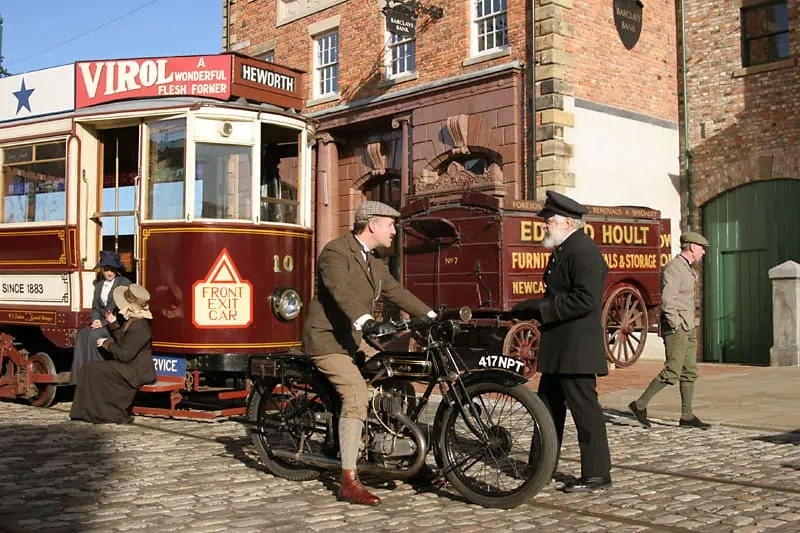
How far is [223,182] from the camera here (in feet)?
31.2

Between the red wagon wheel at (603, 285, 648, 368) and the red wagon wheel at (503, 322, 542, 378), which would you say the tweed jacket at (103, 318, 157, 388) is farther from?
the red wagon wheel at (603, 285, 648, 368)

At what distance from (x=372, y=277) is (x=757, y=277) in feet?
45.0

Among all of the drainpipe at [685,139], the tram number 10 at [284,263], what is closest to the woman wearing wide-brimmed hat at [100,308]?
the tram number 10 at [284,263]

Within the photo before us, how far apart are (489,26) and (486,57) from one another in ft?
2.48

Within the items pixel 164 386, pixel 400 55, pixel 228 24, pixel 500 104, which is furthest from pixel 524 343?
pixel 228 24

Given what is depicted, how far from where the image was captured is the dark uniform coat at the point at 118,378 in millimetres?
9242

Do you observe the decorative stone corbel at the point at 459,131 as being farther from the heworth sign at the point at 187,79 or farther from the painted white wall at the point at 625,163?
the heworth sign at the point at 187,79

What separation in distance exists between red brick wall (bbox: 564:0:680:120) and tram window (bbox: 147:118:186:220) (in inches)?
379

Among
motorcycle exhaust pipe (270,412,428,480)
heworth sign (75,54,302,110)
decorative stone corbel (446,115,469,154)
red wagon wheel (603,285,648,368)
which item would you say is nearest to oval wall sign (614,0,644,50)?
decorative stone corbel (446,115,469,154)

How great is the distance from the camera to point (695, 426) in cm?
888

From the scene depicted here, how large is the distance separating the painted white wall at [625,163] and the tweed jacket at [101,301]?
31.6 feet

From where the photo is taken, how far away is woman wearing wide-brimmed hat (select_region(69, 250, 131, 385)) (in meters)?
9.74

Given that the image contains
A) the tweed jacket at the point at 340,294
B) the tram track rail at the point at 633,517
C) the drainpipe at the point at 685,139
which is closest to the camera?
the tram track rail at the point at 633,517

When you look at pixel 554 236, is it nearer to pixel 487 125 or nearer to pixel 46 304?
pixel 46 304
